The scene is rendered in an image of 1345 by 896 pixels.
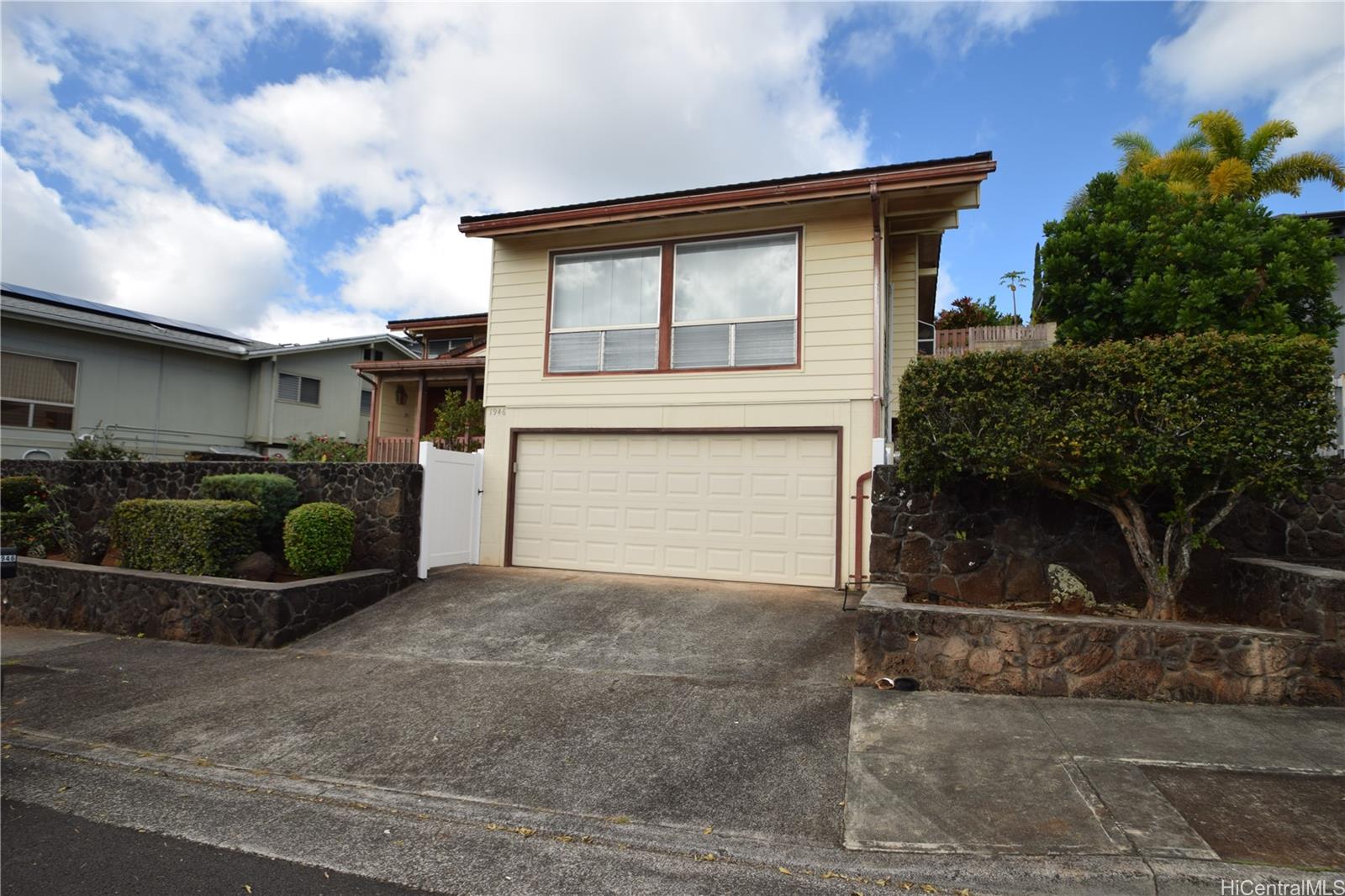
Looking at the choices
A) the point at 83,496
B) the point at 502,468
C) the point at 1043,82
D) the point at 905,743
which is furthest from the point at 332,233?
the point at 905,743

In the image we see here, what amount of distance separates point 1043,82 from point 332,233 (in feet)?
43.8

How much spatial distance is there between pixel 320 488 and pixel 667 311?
533cm

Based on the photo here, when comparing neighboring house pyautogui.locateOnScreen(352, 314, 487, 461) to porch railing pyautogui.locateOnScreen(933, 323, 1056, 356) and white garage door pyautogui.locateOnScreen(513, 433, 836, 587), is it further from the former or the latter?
porch railing pyautogui.locateOnScreen(933, 323, 1056, 356)

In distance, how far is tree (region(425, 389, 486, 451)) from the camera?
12961mm

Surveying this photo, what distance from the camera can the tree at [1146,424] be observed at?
5.46 meters

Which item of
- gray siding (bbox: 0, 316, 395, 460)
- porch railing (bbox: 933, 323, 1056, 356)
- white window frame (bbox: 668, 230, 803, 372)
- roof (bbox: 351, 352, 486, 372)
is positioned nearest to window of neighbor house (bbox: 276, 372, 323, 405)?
gray siding (bbox: 0, 316, 395, 460)

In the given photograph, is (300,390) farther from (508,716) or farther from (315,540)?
(508,716)

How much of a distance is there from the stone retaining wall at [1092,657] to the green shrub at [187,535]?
728 cm

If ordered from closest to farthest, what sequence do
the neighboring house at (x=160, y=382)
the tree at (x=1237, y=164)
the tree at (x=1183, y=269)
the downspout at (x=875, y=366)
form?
the downspout at (x=875, y=366) → the tree at (x=1183, y=269) → the neighboring house at (x=160, y=382) → the tree at (x=1237, y=164)

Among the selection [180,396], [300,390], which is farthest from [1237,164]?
[180,396]

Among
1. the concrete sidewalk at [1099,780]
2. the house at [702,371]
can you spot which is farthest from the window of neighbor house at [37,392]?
the concrete sidewalk at [1099,780]

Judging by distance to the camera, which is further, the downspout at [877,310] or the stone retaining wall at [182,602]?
the downspout at [877,310]

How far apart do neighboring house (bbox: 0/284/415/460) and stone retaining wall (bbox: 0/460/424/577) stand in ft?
18.9

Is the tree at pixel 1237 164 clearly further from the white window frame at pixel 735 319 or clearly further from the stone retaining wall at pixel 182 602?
the stone retaining wall at pixel 182 602
